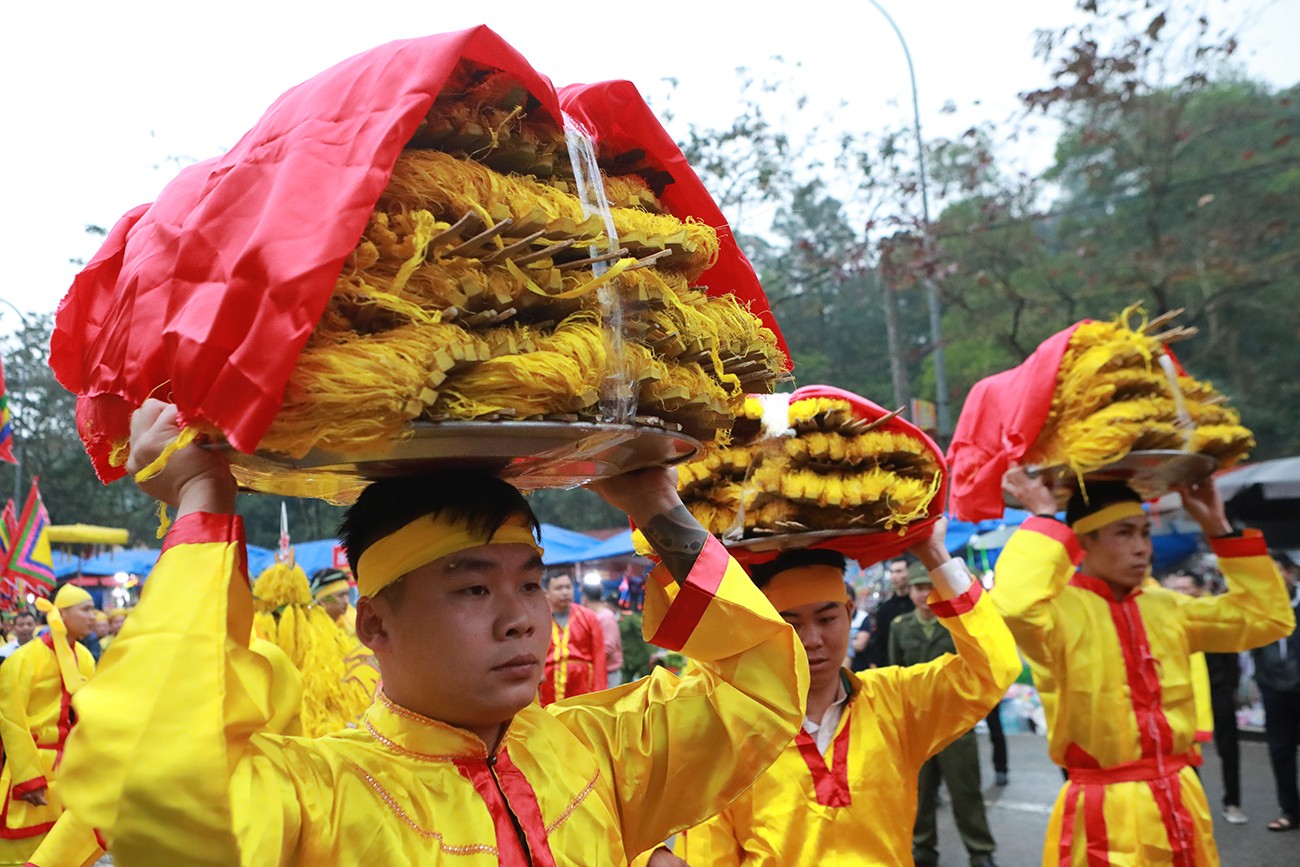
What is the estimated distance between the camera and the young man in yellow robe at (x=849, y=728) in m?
3.52

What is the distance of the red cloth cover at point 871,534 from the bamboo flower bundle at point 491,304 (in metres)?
1.56

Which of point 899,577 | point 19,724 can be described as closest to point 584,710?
point 19,724

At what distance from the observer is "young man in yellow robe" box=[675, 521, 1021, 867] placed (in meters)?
3.52

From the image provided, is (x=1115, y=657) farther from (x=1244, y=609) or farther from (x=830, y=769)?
(x=830, y=769)

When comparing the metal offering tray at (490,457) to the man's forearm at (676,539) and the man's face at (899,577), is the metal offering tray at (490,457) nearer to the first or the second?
the man's forearm at (676,539)

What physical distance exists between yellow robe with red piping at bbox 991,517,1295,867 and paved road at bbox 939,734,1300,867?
171 inches

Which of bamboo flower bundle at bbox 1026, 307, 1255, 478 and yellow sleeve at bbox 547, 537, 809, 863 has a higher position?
bamboo flower bundle at bbox 1026, 307, 1255, 478

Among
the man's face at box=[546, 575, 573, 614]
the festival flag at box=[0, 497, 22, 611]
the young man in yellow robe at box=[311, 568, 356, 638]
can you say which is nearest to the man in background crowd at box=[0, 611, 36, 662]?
the festival flag at box=[0, 497, 22, 611]

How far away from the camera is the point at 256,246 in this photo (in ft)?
5.63

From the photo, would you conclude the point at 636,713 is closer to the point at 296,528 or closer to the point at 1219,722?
the point at 1219,722

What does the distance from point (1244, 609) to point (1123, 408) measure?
1.79m

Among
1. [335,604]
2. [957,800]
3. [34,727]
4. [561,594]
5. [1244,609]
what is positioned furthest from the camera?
[561,594]

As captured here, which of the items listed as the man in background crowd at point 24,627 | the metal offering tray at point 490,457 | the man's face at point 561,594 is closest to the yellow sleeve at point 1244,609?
the metal offering tray at point 490,457

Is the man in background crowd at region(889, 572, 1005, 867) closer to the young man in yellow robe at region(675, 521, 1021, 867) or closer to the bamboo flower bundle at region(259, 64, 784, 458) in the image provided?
the young man in yellow robe at region(675, 521, 1021, 867)
